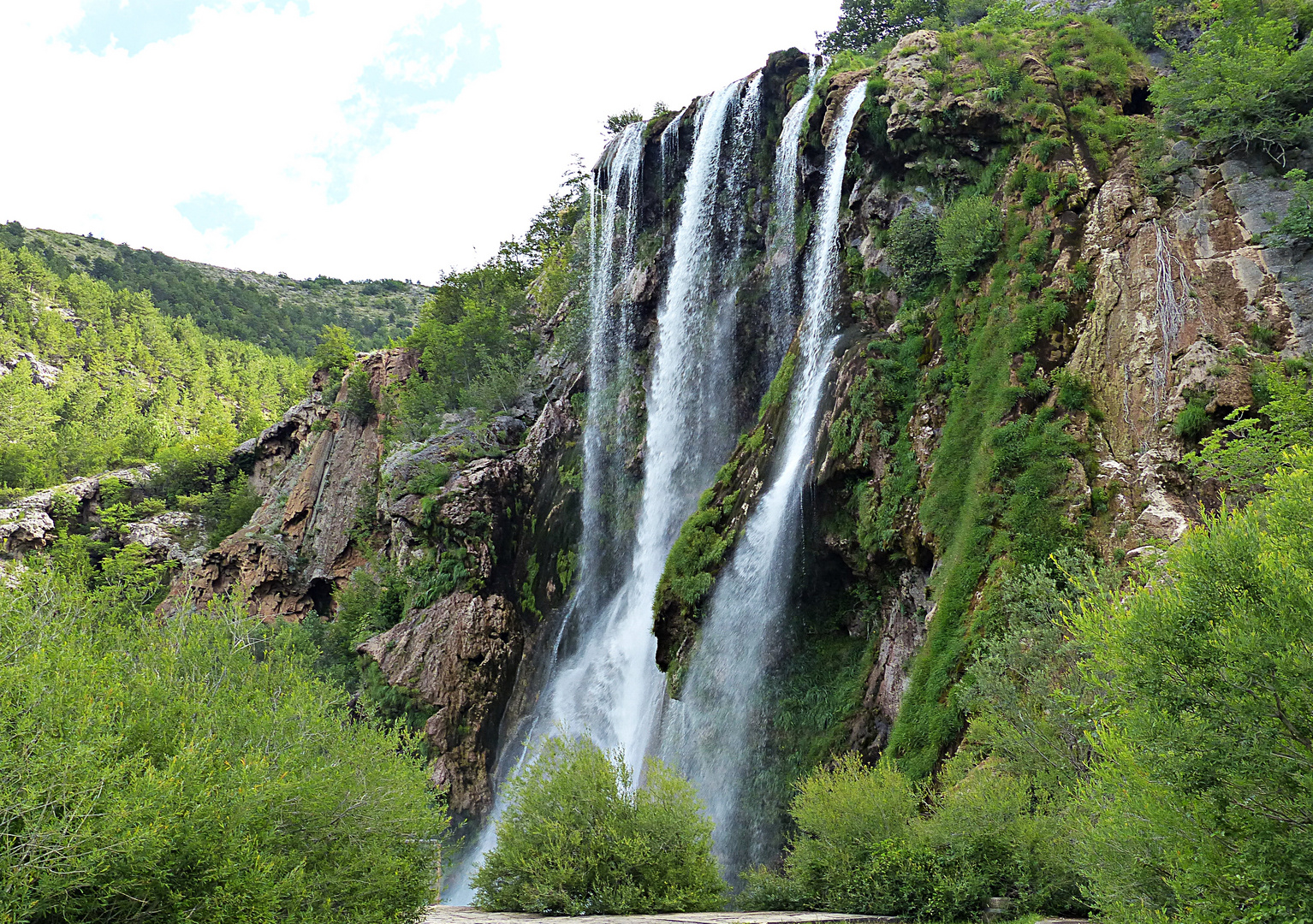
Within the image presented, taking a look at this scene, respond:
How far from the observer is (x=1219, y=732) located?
7.48 metres

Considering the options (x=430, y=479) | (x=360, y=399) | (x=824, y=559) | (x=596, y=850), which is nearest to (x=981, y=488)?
(x=824, y=559)

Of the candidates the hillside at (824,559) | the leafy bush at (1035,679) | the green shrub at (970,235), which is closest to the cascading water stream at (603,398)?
the hillside at (824,559)

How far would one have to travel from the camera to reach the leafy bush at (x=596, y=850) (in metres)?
13.8

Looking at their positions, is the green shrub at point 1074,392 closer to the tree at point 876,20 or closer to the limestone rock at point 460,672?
the limestone rock at point 460,672

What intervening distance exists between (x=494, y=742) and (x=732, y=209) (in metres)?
29.2

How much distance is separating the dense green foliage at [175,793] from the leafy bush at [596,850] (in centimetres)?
175

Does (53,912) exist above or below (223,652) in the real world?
below

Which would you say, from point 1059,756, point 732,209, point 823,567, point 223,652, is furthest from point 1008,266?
point 223,652

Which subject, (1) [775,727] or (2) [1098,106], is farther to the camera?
(2) [1098,106]

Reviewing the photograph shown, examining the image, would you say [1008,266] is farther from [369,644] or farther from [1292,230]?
[369,644]

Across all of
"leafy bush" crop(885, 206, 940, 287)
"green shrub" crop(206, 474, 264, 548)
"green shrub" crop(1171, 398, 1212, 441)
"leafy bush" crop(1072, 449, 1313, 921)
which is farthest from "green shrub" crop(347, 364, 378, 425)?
"leafy bush" crop(1072, 449, 1313, 921)

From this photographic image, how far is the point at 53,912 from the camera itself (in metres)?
7.50

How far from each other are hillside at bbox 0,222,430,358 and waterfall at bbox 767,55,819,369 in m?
97.1

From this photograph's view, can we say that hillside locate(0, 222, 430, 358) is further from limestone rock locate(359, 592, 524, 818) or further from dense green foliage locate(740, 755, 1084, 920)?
dense green foliage locate(740, 755, 1084, 920)
